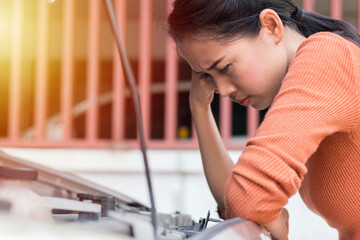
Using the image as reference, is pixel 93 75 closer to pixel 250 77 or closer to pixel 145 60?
pixel 145 60

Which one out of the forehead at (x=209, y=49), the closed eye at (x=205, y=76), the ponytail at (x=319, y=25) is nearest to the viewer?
the forehead at (x=209, y=49)

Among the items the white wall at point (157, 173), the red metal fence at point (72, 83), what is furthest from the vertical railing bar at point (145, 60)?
the white wall at point (157, 173)

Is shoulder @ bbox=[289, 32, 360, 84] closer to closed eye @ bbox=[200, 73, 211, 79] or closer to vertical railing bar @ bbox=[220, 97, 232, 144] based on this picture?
closed eye @ bbox=[200, 73, 211, 79]

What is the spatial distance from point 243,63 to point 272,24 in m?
0.11

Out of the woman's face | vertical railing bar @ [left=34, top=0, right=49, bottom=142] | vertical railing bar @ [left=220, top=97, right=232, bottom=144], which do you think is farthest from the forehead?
vertical railing bar @ [left=34, top=0, right=49, bottom=142]

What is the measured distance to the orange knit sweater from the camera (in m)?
0.77

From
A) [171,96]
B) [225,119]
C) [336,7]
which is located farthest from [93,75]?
[336,7]

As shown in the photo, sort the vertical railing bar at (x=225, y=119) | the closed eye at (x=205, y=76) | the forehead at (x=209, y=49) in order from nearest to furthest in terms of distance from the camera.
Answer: the forehead at (x=209, y=49) → the closed eye at (x=205, y=76) → the vertical railing bar at (x=225, y=119)

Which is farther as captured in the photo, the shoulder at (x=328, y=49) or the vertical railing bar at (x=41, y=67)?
the vertical railing bar at (x=41, y=67)

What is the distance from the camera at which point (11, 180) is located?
1.97 ft

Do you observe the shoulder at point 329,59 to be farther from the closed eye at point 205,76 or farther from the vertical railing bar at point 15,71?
Answer: the vertical railing bar at point 15,71

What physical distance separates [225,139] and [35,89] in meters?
1.66

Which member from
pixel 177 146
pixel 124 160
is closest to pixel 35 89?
pixel 124 160

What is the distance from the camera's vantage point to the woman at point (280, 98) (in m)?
0.77
